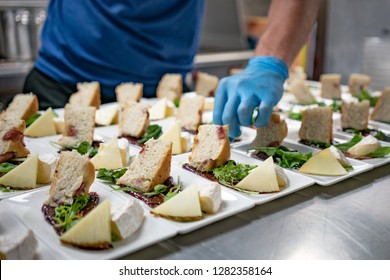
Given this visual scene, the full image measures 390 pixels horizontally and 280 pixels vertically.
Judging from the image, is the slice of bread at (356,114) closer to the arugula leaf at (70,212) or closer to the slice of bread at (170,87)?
the slice of bread at (170,87)

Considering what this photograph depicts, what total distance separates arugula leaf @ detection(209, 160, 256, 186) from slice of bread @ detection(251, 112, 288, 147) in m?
0.38

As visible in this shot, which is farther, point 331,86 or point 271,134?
point 331,86

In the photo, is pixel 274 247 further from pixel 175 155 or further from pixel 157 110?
pixel 157 110

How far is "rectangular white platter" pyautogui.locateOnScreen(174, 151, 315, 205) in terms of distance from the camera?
5.41 feet

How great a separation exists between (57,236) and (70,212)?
0.14 meters

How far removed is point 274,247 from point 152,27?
2.14 meters

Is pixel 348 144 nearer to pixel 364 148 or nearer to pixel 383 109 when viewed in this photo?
pixel 364 148

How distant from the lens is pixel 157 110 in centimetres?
282

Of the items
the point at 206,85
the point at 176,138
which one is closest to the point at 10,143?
the point at 176,138

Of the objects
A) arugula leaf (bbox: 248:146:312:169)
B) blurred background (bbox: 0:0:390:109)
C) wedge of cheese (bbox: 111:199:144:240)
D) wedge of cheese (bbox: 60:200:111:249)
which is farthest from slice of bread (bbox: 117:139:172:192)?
blurred background (bbox: 0:0:390:109)

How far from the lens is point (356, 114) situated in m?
2.55

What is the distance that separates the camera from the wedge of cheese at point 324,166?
1879mm

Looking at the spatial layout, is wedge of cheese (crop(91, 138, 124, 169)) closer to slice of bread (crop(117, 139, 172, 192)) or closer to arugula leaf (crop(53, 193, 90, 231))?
slice of bread (crop(117, 139, 172, 192))
